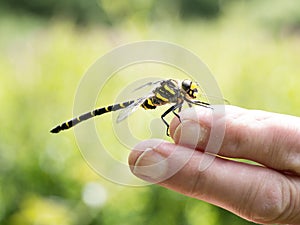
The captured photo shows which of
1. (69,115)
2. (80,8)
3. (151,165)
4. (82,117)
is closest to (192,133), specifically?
(151,165)

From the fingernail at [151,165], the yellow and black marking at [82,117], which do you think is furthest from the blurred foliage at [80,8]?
the fingernail at [151,165]

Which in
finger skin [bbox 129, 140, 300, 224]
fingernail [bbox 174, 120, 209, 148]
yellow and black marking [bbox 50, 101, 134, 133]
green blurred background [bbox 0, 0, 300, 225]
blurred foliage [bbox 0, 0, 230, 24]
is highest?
fingernail [bbox 174, 120, 209, 148]

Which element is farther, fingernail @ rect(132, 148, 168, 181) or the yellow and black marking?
the yellow and black marking

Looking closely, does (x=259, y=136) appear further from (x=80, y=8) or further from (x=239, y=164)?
(x=80, y=8)

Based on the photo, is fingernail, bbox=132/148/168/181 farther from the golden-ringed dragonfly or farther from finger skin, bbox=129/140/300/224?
the golden-ringed dragonfly

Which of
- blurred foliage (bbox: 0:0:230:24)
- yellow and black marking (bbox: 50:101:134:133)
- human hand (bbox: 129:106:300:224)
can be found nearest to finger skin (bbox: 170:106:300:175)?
human hand (bbox: 129:106:300:224)

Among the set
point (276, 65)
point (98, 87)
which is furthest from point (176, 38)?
point (98, 87)

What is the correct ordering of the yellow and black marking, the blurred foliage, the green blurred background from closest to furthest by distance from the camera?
the yellow and black marking → the green blurred background → the blurred foliage
